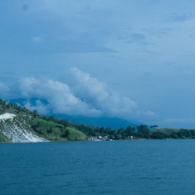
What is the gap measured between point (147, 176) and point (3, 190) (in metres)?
32.1

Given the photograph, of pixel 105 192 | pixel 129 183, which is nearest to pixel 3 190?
pixel 105 192

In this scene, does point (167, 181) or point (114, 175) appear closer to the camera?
point (167, 181)

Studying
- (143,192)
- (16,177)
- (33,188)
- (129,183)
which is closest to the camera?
(143,192)

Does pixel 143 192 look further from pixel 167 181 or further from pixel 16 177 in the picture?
pixel 16 177

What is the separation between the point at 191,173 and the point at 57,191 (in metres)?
39.0

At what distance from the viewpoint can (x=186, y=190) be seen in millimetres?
66312

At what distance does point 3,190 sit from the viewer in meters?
66.4

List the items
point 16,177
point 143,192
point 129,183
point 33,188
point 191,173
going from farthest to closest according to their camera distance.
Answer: point 191,173 < point 16,177 < point 129,183 < point 33,188 < point 143,192

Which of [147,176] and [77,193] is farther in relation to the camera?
[147,176]

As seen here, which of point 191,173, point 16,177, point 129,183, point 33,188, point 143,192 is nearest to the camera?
point 143,192

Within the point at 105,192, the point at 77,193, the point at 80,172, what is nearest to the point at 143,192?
the point at 105,192

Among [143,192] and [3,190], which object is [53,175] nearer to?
[3,190]

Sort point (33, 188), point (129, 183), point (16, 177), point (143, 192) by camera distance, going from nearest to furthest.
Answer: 1. point (143, 192)
2. point (33, 188)
3. point (129, 183)
4. point (16, 177)

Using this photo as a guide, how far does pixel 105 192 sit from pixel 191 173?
3426 centimetres
